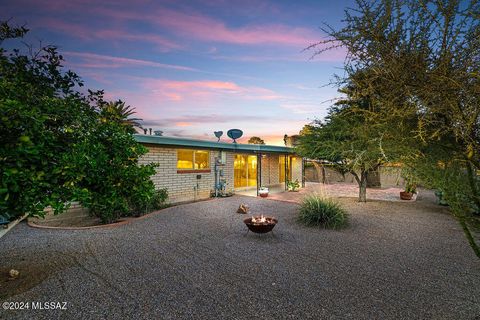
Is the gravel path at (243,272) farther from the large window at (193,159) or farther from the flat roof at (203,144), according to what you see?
the large window at (193,159)

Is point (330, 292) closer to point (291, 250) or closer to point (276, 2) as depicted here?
point (291, 250)

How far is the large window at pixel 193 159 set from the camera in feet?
42.4

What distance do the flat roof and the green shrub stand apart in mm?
6878

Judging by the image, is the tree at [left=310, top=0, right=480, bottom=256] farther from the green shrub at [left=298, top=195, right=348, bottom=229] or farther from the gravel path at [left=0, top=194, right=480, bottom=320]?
the green shrub at [left=298, top=195, right=348, bottom=229]

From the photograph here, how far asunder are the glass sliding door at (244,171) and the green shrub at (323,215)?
8.48 metres

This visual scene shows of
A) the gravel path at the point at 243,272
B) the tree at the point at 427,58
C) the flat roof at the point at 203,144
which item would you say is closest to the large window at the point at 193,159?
the flat roof at the point at 203,144

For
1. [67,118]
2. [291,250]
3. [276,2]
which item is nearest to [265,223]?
[291,250]

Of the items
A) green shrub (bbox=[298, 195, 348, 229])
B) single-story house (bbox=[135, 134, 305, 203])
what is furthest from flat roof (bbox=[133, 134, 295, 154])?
green shrub (bbox=[298, 195, 348, 229])

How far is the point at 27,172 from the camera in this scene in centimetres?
278

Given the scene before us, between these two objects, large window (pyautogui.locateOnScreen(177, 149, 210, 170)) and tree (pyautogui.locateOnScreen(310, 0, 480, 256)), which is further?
large window (pyautogui.locateOnScreen(177, 149, 210, 170))

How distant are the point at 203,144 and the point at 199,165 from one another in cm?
146

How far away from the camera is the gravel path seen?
11.4ft

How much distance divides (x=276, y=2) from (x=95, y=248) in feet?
27.8

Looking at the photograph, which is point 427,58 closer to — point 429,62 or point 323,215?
point 429,62
